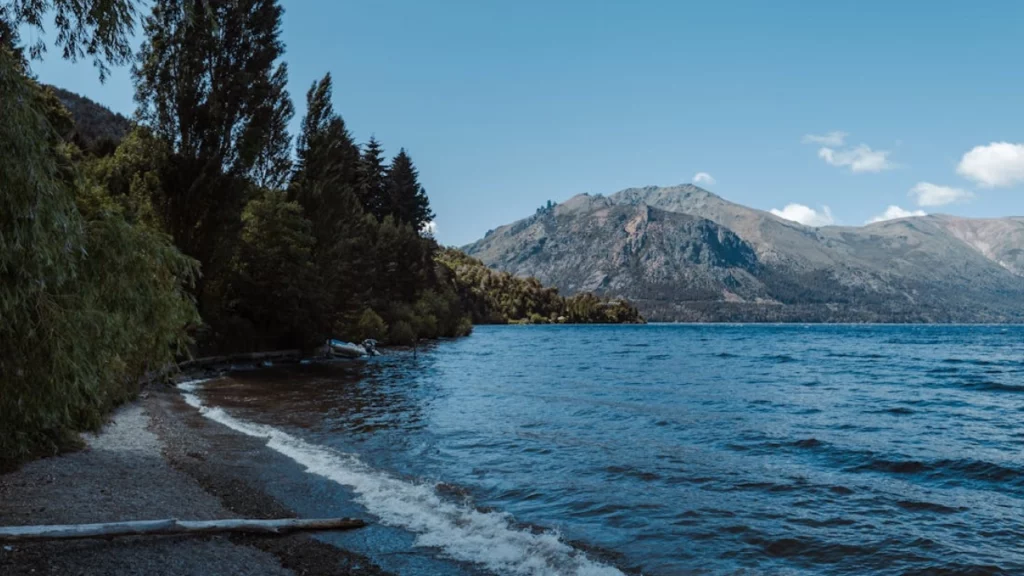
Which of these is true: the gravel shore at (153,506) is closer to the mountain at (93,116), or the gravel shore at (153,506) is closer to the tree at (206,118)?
the tree at (206,118)

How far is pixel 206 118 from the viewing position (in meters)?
35.2

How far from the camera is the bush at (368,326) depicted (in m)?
64.8

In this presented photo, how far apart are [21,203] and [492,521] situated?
8443 millimetres

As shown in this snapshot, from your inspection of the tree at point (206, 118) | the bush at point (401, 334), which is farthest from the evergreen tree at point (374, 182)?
the tree at point (206, 118)

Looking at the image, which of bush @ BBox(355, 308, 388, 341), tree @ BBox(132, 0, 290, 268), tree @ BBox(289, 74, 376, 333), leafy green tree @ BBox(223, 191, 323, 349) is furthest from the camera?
bush @ BBox(355, 308, 388, 341)

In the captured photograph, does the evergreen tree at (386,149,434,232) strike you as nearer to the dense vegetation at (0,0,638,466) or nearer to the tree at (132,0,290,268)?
the dense vegetation at (0,0,638,466)

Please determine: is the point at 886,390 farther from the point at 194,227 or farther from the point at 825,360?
the point at 194,227

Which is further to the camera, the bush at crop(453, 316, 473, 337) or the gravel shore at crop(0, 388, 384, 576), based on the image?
the bush at crop(453, 316, 473, 337)

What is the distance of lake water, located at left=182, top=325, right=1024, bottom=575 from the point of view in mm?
10461

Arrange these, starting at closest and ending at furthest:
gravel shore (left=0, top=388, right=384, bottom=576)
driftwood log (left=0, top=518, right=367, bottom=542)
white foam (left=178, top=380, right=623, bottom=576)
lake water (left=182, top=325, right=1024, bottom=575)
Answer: gravel shore (left=0, top=388, right=384, bottom=576), driftwood log (left=0, top=518, right=367, bottom=542), white foam (left=178, top=380, right=623, bottom=576), lake water (left=182, top=325, right=1024, bottom=575)

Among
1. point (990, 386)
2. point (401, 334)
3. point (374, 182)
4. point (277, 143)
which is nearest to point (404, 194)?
point (374, 182)

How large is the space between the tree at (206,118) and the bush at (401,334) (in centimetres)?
3752

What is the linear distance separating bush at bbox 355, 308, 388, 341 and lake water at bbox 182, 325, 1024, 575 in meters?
29.2

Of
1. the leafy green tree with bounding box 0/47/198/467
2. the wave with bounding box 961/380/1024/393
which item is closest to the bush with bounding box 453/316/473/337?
the wave with bounding box 961/380/1024/393
